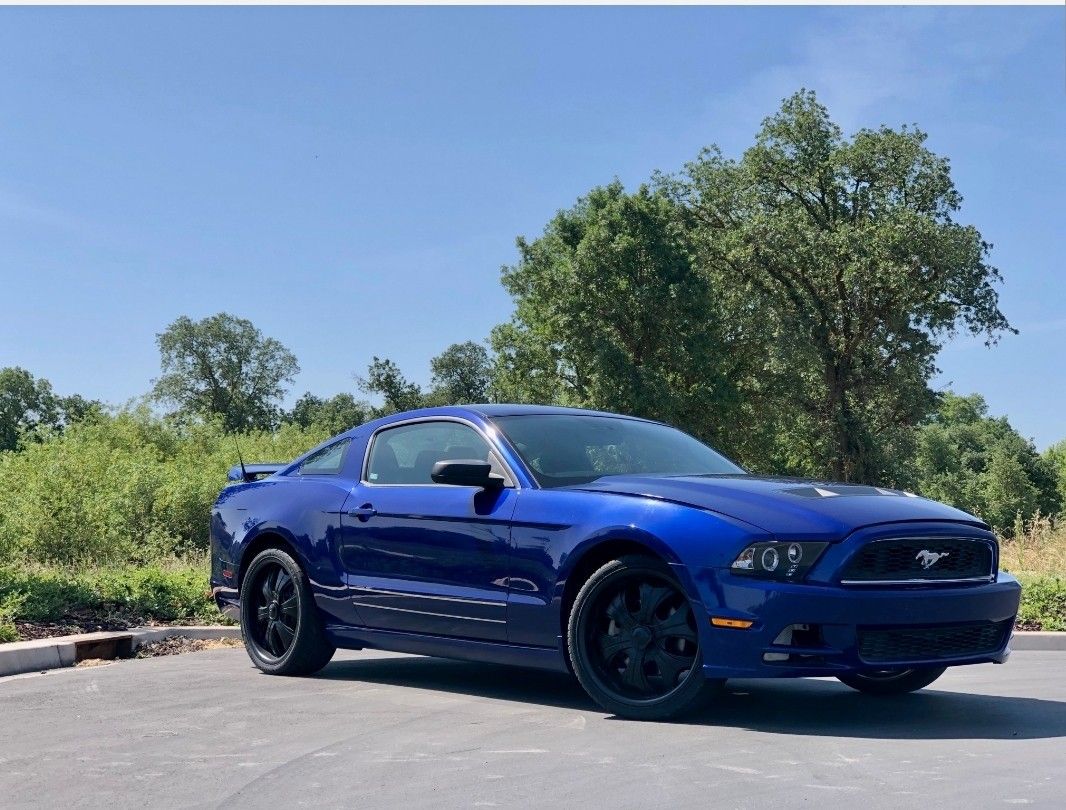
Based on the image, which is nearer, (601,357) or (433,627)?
(433,627)

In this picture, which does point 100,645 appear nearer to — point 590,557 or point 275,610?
point 275,610

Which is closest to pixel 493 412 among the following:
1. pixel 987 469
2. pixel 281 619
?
pixel 281 619

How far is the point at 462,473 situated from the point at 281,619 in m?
2.30

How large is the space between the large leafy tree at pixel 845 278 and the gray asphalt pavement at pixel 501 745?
142 feet

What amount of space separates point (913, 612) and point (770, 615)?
0.69m

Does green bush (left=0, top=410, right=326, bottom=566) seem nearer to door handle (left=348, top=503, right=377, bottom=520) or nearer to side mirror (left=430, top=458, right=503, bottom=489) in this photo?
door handle (left=348, top=503, right=377, bottom=520)

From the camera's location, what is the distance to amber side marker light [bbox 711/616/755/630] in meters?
6.17

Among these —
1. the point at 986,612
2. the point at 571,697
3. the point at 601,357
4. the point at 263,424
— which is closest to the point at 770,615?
the point at 986,612

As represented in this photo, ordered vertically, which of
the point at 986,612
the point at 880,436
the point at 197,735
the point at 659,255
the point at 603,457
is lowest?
the point at 197,735

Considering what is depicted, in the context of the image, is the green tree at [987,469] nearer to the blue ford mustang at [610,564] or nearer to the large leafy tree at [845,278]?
the large leafy tree at [845,278]

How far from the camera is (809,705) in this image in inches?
288

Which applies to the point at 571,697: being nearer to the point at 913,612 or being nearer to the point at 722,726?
the point at 722,726

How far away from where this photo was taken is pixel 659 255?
53.2m

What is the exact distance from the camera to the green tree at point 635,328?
52125 mm
